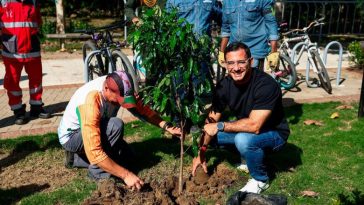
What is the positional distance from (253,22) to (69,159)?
266 centimetres

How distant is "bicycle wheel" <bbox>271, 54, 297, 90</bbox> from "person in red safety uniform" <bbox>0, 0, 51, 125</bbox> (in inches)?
148

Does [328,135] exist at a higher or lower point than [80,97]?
lower

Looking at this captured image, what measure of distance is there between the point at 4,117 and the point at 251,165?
3.94m

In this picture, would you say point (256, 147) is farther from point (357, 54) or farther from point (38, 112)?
point (357, 54)

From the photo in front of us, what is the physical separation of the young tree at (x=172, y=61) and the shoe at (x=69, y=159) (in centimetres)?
137

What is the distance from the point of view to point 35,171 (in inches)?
183

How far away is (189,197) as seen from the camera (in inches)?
154

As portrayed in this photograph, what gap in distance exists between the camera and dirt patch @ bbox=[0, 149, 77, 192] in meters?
4.34

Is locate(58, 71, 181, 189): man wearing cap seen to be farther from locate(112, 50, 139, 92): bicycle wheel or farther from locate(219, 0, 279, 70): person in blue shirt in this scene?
locate(112, 50, 139, 92): bicycle wheel

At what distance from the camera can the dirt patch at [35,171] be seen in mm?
4344

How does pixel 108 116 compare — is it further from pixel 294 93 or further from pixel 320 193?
pixel 294 93

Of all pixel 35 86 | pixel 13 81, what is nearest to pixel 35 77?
pixel 35 86

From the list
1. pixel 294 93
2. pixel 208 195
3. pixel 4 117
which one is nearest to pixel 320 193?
pixel 208 195

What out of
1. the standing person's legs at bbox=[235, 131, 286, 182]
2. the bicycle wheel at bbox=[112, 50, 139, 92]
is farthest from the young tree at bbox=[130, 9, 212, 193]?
the bicycle wheel at bbox=[112, 50, 139, 92]
